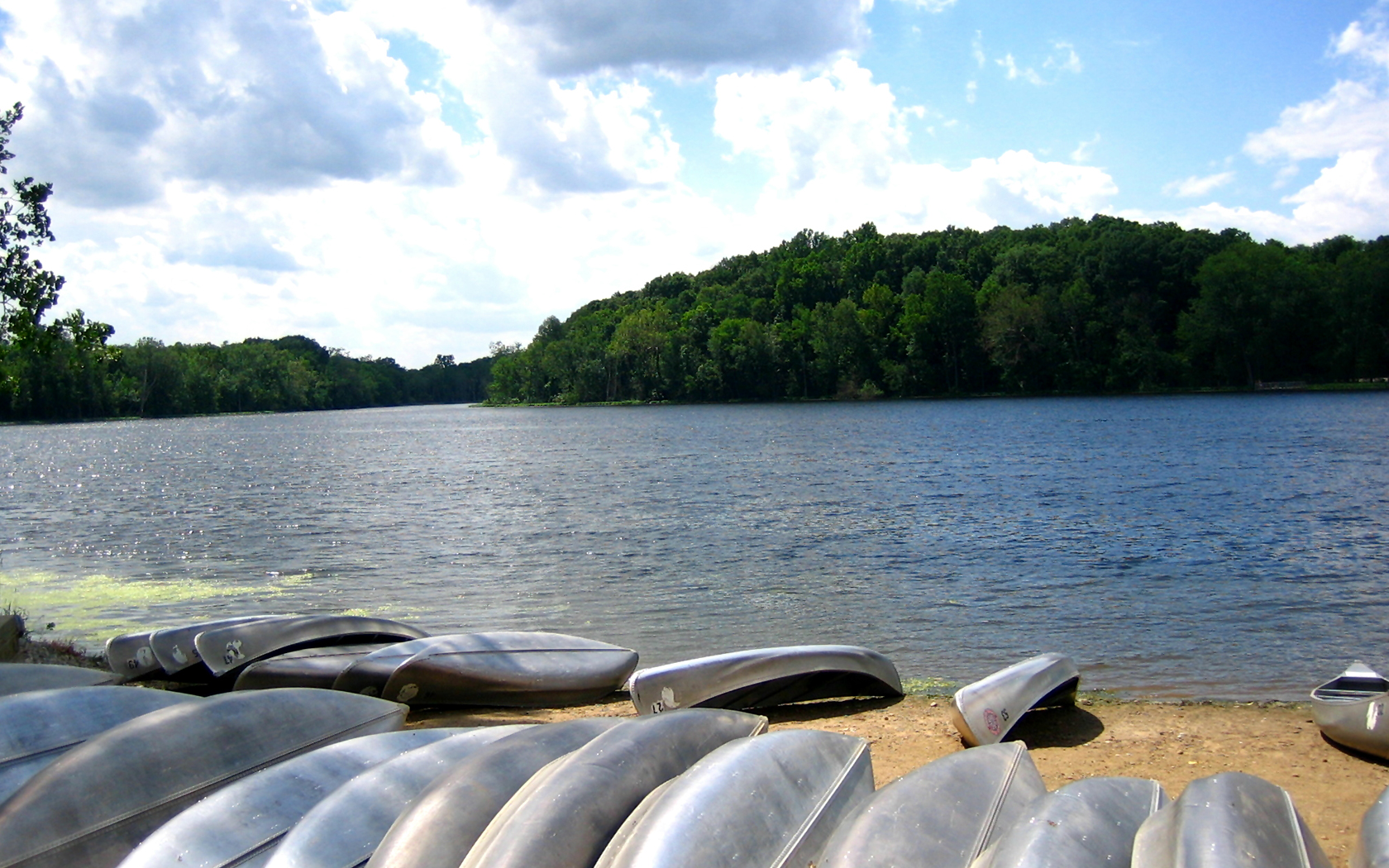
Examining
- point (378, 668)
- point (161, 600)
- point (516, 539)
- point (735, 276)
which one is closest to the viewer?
point (378, 668)

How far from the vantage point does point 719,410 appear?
11219 centimetres

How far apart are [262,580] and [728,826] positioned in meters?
16.6

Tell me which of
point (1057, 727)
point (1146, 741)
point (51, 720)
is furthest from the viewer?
point (1057, 727)

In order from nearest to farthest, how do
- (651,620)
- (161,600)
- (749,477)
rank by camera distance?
(651,620) → (161,600) → (749,477)

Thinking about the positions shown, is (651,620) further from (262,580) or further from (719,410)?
(719,410)

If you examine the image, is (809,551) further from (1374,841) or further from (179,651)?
(1374,841)

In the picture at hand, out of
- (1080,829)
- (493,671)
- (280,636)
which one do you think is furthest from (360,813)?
(280,636)

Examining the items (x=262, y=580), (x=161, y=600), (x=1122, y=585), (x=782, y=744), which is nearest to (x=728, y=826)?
(x=782, y=744)

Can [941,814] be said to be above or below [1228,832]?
below

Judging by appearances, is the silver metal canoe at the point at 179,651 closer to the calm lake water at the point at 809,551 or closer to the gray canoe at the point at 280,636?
the gray canoe at the point at 280,636

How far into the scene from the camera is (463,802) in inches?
146

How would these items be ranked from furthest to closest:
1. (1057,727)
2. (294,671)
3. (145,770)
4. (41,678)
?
(294,671), (1057,727), (41,678), (145,770)

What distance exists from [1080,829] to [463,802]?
2158mm

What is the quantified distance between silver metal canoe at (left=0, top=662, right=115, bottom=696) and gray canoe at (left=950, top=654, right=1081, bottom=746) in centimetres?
578
